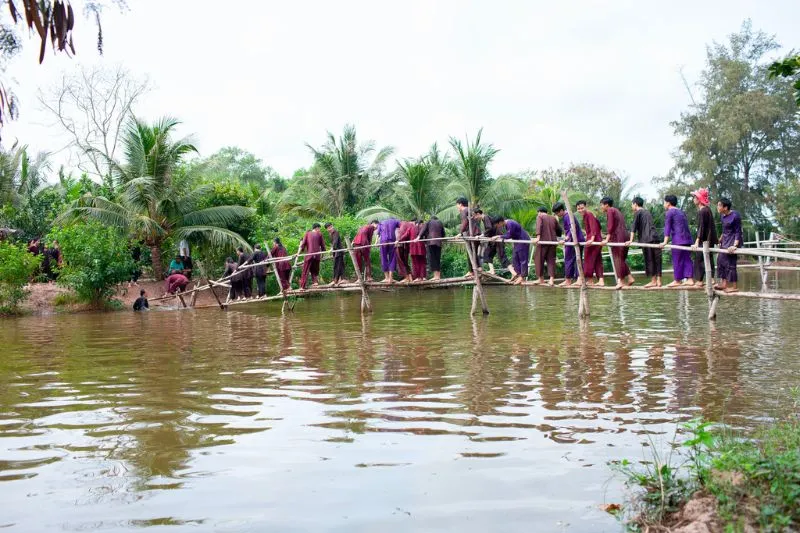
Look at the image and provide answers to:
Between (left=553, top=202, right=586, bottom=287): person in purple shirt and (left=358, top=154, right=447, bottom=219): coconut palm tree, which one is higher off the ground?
(left=358, top=154, right=447, bottom=219): coconut palm tree

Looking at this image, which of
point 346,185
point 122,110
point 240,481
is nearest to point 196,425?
point 240,481

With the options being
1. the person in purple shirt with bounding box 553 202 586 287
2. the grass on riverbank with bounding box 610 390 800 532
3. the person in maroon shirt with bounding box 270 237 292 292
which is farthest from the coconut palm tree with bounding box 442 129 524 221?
the grass on riverbank with bounding box 610 390 800 532

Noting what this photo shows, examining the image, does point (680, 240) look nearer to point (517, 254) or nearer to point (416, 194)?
point (517, 254)

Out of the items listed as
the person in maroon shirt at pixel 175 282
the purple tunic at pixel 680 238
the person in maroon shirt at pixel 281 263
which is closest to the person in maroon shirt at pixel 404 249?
the person in maroon shirt at pixel 281 263

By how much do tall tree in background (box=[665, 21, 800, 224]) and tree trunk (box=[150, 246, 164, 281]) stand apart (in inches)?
1107

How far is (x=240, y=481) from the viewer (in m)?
4.82

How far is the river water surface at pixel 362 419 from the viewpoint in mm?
4352

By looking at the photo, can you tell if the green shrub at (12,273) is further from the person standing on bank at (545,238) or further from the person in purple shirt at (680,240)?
the person in purple shirt at (680,240)

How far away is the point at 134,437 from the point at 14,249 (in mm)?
15887

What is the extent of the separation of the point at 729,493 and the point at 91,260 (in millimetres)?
19544

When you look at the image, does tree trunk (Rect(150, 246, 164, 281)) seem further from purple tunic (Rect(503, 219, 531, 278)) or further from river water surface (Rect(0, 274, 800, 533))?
purple tunic (Rect(503, 219, 531, 278))

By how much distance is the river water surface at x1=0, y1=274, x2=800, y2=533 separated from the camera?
435 cm

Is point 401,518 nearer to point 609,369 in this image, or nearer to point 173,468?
point 173,468

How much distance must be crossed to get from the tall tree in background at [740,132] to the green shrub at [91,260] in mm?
30247
